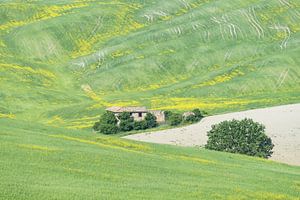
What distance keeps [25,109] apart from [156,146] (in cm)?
10460

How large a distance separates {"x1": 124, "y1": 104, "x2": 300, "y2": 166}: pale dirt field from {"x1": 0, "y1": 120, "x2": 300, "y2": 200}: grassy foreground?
29577mm

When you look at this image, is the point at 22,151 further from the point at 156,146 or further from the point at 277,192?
the point at 156,146

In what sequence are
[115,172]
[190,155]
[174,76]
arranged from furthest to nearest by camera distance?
[174,76], [190,155], [115,172]

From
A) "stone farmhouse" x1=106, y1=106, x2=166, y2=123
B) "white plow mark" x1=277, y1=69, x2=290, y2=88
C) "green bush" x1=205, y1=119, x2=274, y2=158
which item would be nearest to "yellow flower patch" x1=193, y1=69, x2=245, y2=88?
"white plow mark" x1=277, y1=69, x2=290, y2=88

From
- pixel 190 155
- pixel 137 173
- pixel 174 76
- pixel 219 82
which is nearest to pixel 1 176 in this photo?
pixel 137 173

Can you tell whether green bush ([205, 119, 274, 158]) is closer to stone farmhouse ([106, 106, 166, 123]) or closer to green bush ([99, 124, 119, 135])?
green bush ([99, 124, 119, 135])

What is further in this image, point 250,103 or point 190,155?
point 250,103

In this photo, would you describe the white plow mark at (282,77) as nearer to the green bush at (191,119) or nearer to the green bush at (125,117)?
the green bush at (191,119)

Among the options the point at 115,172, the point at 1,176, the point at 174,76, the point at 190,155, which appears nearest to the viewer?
the point at 1,176

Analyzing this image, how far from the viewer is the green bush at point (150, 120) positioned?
117 metres

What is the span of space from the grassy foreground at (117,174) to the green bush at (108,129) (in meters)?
54.0

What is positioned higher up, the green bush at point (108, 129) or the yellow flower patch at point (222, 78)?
the yellow flower patch at point (222, 78)

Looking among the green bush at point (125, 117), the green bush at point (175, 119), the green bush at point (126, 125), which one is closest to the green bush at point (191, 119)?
the green bush at point (175, 119)

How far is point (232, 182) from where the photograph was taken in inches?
1655
